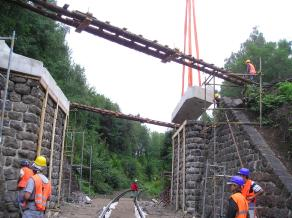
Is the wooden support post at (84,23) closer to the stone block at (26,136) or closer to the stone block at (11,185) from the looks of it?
the stone block at (26,136)

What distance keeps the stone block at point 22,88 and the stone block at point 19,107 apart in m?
0.27

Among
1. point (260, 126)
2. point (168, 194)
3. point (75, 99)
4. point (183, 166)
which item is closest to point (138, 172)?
point (75, 99)

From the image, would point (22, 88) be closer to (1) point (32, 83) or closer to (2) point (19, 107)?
(1) point (32, 83)

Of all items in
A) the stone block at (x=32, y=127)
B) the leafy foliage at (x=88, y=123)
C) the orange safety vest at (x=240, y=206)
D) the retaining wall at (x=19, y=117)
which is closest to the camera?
the orange safety vest at (x=240, y=206)

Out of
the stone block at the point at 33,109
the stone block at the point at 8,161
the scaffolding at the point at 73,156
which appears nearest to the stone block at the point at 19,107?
the stone block at the point at 33,109

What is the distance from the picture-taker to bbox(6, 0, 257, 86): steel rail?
42.9 feet

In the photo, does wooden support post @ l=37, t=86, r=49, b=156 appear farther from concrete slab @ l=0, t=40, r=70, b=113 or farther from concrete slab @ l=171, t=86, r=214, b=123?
concrete slab @ l=171, t=86, r=214, b=123

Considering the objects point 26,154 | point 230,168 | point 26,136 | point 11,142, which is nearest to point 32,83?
point 26,136

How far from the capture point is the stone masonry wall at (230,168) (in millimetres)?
9164

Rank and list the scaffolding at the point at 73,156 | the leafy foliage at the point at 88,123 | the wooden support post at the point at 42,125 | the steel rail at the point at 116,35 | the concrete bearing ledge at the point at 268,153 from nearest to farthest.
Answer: the concrete bearing ledge at the point at 268,153, the wooden support post at the point at 42,125, the steel rail at the point at 116,35, the scaffolding at the point at 73,156, the leafy foliage at the point at 88,123

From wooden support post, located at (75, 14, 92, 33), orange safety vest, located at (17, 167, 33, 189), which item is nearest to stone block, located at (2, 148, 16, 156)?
orange safety vest, located at (17, 167, 33, 189)

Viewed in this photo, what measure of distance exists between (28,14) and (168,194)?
1245 centimetres

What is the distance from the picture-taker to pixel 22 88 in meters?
9.90

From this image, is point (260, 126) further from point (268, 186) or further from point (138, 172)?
point (138, 172)
